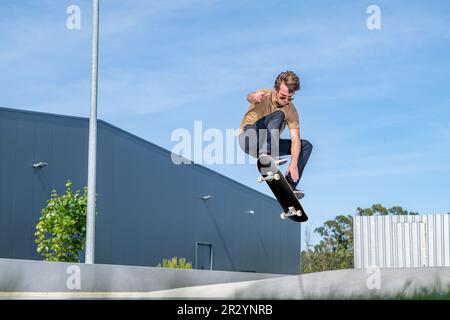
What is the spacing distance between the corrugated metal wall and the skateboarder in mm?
19245

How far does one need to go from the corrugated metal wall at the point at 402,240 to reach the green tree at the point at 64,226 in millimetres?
10601

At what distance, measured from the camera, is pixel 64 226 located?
94.8 ft

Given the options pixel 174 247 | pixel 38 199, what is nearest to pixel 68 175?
pixel 38 199

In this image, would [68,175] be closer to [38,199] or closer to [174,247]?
[38,199]

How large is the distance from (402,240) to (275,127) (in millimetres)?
20260

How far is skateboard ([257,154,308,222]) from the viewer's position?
906 centimetres

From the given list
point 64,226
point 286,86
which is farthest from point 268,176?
point 64,226

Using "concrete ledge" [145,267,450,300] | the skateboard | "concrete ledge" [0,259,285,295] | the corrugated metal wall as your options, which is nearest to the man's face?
the skateboard

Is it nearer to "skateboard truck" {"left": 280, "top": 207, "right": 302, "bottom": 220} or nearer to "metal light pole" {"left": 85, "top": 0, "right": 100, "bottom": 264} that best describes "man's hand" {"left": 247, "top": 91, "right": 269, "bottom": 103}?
"skateboard truck" {"left": 280, "top": 207, "right": 302, "bottom": 220}

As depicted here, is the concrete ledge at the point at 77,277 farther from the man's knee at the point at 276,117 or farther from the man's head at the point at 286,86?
the man's head at the point at 286,86

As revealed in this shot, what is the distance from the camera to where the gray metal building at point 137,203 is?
3094 centimetres

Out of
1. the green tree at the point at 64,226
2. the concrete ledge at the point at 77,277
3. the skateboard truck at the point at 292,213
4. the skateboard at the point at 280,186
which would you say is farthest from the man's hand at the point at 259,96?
the green tree at the point at 64,226

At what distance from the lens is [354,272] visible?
1330cm

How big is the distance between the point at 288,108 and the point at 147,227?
1188 inches
